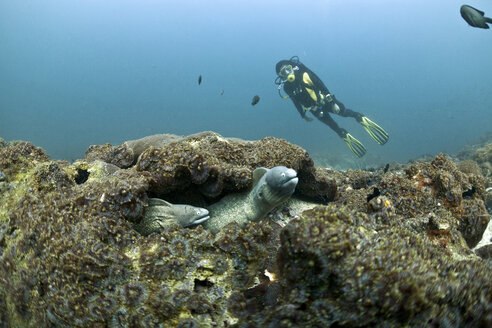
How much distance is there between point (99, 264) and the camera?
1.88 meters

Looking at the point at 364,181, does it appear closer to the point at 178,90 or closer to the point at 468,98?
the point at 178,90

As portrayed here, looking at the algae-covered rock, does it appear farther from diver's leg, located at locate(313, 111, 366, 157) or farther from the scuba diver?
diver's leg, located at locate(313, 111, 366, 157)

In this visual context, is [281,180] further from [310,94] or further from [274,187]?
[310,94]

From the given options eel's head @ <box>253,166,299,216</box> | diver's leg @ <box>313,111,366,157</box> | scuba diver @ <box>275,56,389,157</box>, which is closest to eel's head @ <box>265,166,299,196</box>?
eel's head @ <box>253,166,299,216</box>

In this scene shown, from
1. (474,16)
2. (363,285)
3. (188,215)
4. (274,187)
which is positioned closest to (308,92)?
(474,16)

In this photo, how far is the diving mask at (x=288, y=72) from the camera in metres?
9.88

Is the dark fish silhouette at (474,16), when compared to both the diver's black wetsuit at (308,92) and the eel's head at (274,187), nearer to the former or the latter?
the diver's black wetsuit at (308,92)


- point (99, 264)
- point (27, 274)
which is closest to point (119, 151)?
point (27, 274)

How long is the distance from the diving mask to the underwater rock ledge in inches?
278

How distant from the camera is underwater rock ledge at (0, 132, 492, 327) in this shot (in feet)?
4.45

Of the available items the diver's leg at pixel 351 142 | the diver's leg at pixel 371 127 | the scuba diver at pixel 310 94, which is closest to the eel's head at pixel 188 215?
the scuba diver at pixel 310 94

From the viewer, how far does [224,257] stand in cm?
201

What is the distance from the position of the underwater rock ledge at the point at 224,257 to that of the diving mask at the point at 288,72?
23.2ft

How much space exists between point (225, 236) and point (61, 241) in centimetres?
116
